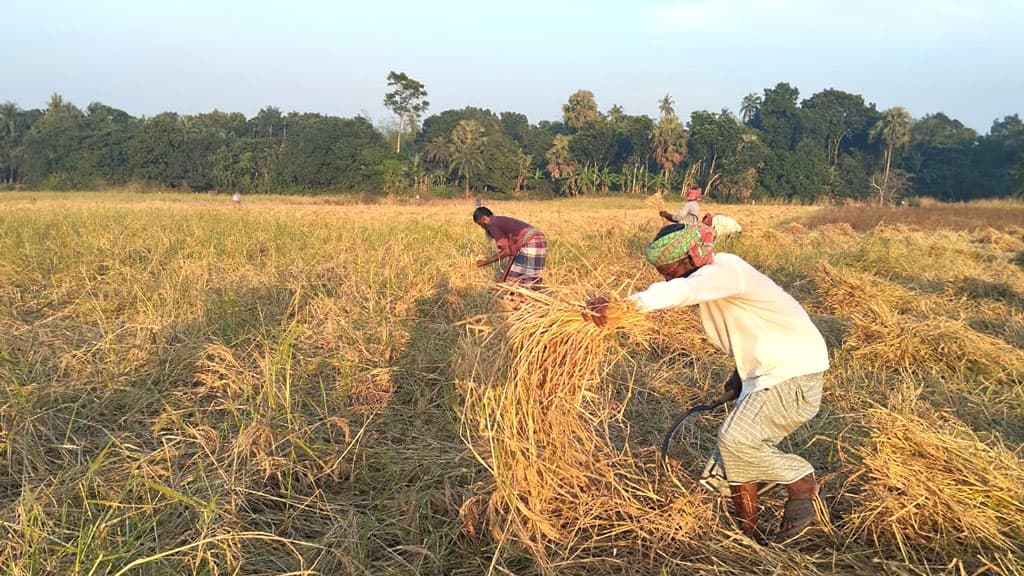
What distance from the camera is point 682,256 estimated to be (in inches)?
84.9

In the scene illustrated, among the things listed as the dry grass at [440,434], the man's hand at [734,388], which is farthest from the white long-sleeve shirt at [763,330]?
the dry grass at [440,434]

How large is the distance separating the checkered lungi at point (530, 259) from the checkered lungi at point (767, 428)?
131 inches

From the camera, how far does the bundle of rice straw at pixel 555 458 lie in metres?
2.15

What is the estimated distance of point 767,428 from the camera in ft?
7.54

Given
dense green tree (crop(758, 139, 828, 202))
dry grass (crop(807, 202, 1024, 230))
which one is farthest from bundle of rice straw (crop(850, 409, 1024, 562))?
dense green tree (crop(758, 139, 828, 202))

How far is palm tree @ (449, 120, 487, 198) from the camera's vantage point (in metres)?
44.4

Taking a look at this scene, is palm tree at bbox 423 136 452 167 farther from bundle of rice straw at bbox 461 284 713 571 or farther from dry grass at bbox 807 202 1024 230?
bundle of rice straw at bbox 461 284 713 571

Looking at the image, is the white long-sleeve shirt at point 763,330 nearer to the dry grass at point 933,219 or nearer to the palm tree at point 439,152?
the dry grass at point 933,219

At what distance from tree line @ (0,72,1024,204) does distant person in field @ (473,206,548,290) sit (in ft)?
121

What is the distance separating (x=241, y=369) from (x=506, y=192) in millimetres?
43479

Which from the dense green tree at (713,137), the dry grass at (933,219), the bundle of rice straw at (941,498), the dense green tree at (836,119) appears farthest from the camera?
the dense green tree at (836,119)

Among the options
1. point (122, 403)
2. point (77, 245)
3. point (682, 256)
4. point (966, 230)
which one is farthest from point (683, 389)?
point (966, 230)

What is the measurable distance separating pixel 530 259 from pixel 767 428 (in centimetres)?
350

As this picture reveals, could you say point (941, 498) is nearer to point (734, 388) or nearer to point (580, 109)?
point (734, 388)
